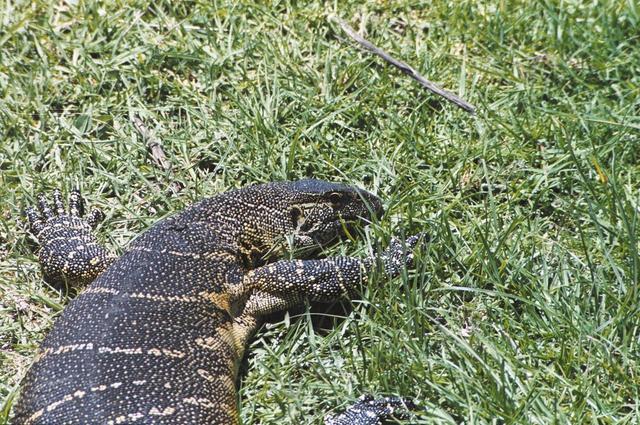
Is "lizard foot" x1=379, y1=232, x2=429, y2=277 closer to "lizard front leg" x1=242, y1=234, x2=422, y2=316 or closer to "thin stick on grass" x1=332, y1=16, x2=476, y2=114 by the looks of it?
"lizard front leg" x1=242, y1=234, x2=422, y2=316

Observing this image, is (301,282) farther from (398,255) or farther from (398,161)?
(398,161)

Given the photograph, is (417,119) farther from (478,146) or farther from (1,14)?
(1,14)

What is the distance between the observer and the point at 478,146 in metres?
7.12

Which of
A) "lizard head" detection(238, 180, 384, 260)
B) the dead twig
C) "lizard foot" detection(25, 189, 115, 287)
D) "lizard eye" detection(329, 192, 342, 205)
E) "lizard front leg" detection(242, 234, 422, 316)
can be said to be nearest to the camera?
"lizard front leg" detection(242, 234, 422, 316)

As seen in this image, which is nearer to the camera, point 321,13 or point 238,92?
point 238,92

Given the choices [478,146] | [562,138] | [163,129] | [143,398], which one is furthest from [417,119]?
[143,398]

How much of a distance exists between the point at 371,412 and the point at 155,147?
9.84 ft

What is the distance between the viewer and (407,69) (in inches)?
303

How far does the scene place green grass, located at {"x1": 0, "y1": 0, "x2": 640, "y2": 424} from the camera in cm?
539

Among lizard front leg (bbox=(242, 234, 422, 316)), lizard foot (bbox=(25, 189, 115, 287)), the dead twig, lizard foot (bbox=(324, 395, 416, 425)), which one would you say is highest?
the dead twig

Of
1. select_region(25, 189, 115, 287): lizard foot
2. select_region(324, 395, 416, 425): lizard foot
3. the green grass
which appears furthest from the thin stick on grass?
select_region(324, 395, 416, 425): lizard foot

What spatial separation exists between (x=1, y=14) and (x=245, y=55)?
217 centimetres

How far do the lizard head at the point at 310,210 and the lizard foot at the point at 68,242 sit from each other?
3.83 feet

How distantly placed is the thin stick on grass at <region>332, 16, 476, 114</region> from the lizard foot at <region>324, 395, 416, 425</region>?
297 cm
